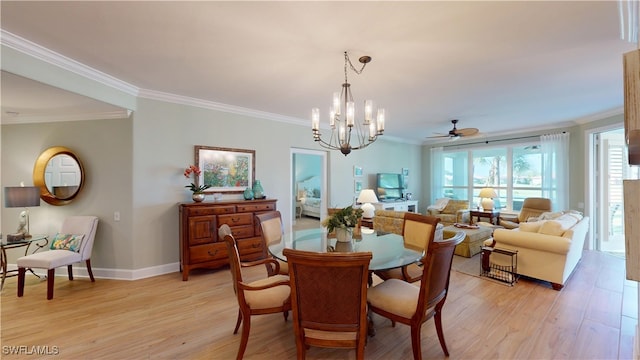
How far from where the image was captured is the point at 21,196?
10.9 feet

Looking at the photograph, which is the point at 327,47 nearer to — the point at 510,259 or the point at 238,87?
the point at 238,87

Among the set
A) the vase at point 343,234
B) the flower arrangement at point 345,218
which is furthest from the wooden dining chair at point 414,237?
the flower arrangement at point 345,218

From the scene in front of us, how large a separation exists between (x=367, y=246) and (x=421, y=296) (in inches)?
30.6

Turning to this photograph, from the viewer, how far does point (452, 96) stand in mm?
3773

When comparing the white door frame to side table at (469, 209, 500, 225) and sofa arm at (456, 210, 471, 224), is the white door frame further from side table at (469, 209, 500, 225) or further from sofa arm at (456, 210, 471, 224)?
sofa arm at (456, 210, 471, 224)

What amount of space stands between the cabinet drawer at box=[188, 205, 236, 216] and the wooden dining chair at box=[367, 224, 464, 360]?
2461 mm

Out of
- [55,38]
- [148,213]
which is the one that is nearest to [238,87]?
[55,38]

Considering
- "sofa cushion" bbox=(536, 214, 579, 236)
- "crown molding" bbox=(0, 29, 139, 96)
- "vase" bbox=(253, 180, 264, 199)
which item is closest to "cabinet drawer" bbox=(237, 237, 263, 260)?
"vase" bbox=(253, 180, 264, 199)

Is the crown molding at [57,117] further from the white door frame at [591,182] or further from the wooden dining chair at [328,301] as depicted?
the white door frame at [591,182]

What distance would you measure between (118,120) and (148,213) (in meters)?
1.35

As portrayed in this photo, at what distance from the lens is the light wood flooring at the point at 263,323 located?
211 cm

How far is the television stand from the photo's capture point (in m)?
6.50

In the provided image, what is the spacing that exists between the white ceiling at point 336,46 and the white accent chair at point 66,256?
1.54 meters

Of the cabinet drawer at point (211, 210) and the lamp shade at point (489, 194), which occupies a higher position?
the lamp shade at point (489, 194)
